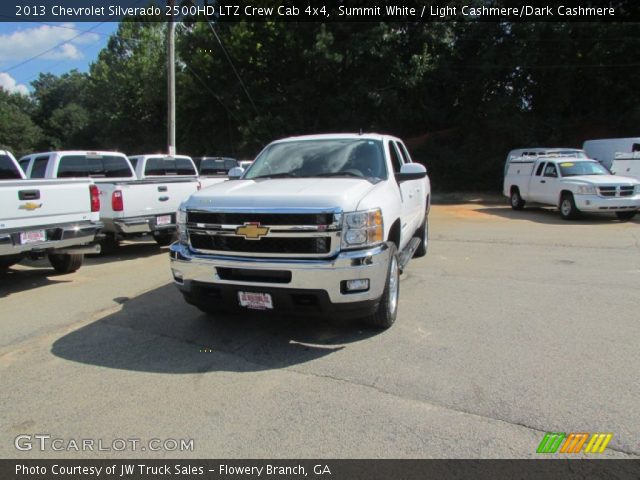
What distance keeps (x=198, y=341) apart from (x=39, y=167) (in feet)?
22.0

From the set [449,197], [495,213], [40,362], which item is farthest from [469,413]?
[449,197]

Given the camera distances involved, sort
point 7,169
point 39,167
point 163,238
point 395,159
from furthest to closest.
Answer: point 163,238
point 39,167
point 7,169
point 395,159

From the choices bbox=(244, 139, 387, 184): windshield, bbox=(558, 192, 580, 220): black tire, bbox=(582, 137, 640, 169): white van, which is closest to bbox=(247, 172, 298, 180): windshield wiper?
bbox=(244, 139, 387, 184): windshield

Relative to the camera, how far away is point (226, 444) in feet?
9.95

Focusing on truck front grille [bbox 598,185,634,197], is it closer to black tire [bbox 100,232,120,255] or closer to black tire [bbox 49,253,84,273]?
black tire [bbox 100,232,120,255]

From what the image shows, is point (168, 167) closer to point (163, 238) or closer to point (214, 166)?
point (163, 238)

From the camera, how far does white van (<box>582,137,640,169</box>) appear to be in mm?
19625

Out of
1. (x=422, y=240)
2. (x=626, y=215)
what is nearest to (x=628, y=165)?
(x=626, y=215)

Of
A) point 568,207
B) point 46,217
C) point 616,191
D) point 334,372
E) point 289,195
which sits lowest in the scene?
point 334,372

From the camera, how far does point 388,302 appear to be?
15.6ft

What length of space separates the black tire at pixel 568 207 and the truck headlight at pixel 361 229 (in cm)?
1130

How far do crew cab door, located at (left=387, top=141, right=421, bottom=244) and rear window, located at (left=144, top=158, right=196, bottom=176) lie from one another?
7.21m

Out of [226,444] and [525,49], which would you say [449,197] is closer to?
[525,49]

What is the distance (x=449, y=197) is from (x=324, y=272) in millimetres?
20555
